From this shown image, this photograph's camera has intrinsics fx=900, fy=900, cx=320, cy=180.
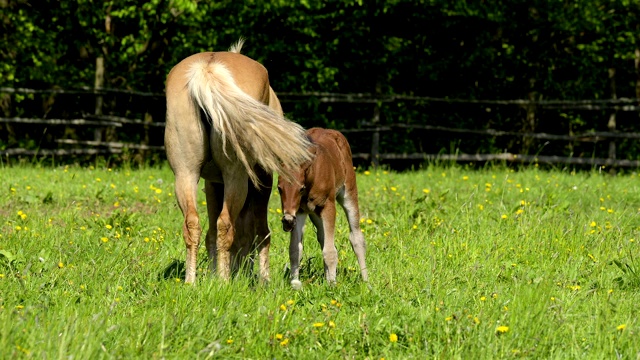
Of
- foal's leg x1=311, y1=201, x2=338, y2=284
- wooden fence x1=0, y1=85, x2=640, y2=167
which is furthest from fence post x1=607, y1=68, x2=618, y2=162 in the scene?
foal's leg x1=311, y1=201, x2=338, y2=284

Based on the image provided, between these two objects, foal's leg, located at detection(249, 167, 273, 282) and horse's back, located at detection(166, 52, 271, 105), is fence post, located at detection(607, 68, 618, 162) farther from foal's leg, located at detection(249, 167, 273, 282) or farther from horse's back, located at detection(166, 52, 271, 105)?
horse's back, located at detection(166, 52, 271, 105)

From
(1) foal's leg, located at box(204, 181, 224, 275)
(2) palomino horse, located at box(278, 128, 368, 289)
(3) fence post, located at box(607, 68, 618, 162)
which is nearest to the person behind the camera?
(2) palomino horse, located at box(278, 128, 368, 289)

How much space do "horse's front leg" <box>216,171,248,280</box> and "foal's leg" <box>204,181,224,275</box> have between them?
0.33m

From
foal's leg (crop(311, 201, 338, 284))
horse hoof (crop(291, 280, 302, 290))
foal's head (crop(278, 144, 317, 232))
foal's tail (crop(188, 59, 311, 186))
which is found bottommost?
horse hoof (crop(291, 280, 302, 290))

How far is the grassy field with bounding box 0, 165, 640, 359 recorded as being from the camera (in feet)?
12.5

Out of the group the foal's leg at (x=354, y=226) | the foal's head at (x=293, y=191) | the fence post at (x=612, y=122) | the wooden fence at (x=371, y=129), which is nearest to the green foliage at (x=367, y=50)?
the fence post at (x=612, y=122)

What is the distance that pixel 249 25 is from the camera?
17.4 m

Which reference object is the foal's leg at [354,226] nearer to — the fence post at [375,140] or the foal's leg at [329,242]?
the foal's leg at [329,242]

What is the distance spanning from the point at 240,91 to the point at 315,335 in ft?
4.92

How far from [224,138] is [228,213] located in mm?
504

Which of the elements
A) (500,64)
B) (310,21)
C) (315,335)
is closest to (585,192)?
(315,335)

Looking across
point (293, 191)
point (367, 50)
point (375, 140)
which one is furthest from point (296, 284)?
point (367, 50)

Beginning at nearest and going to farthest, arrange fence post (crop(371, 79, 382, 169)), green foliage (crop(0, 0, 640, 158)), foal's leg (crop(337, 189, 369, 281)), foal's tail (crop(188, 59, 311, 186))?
foal's tail (crop(188, 59, 311, 186))
foal's leg (crop(337, 189, 369, 281))
fence post (crop(371, 79, 382, 169))
green foliage (crop(0, 0, 640, 158))

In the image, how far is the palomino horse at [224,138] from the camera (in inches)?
187
